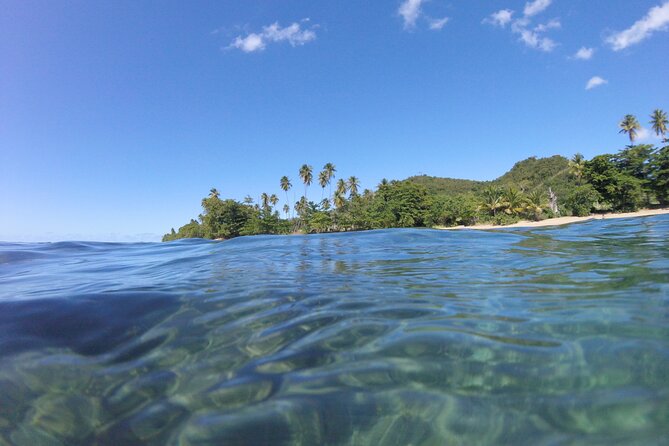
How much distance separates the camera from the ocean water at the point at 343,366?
5.00 feet

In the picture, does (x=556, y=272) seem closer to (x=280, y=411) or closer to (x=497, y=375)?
(x=497, y=375)

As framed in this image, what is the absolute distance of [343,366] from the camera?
6.50 ft

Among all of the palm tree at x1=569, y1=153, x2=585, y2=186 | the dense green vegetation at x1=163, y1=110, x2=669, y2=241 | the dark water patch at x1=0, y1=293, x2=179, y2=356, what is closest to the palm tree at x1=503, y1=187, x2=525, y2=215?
the dense green vegetation at x1=163, y1=110, x2=669, y2=241

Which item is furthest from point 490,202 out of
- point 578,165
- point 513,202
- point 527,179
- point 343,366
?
point 343,366

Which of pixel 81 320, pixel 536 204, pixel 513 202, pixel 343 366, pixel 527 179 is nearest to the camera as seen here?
pixel 343 366

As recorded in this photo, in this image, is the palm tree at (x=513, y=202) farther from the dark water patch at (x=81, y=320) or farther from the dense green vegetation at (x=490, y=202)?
the dark water patch at (x=81, y=320)

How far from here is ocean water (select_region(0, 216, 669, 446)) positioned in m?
1.52

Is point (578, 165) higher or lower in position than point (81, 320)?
higher

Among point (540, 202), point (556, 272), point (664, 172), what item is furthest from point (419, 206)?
point (556, 272)

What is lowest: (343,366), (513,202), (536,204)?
(343,366)

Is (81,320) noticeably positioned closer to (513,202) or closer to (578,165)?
(513,202)

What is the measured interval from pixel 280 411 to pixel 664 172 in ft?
170

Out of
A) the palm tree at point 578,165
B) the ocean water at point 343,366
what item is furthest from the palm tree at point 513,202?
the ocean water at point 343,366

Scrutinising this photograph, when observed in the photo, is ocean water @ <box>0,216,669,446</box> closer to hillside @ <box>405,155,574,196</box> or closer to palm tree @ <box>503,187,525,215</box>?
palm tree @ <box>503,187,525,215</box>
